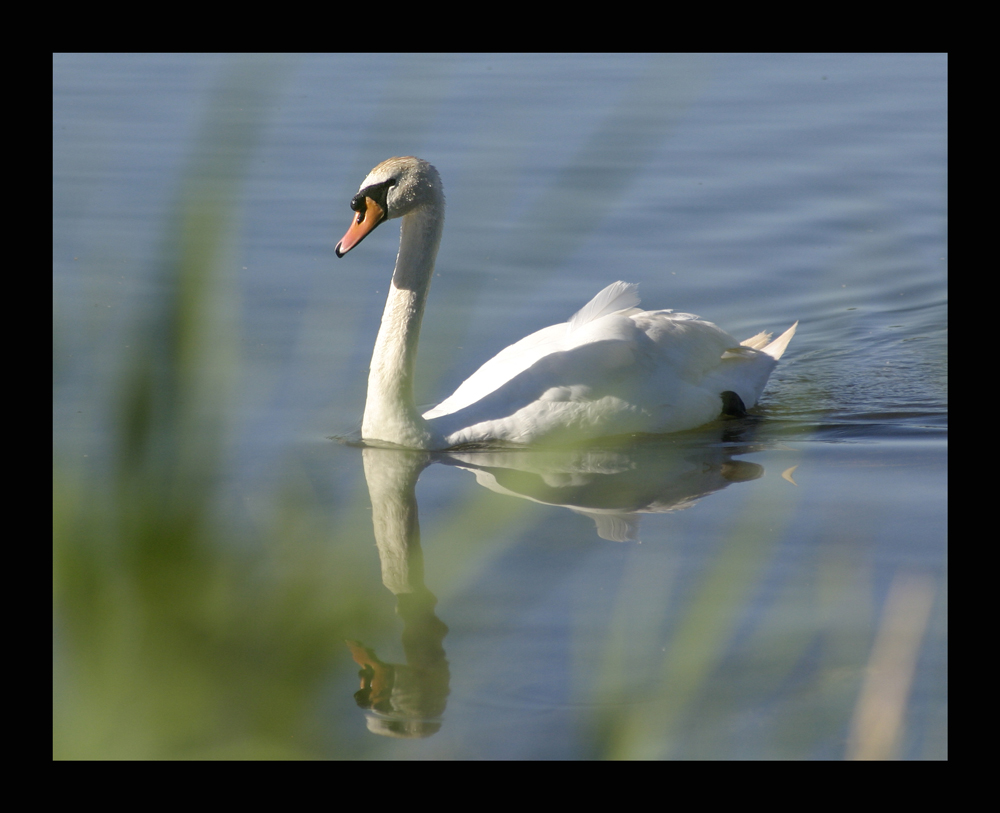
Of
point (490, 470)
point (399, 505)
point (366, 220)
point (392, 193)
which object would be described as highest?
point (392, 193)

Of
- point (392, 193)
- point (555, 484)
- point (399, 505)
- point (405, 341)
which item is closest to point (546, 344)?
point (405, 341)

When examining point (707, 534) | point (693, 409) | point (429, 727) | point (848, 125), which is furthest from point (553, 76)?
point (429, 727)

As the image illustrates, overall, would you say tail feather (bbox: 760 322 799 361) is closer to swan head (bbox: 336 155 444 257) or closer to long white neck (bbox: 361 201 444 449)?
long white neck (bbox: 361 201 444 449)

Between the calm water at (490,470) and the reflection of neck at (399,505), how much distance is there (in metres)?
0.03

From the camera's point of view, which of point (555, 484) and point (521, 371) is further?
point (521, 371)

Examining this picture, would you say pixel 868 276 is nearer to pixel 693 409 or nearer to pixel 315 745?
pixel 693 409

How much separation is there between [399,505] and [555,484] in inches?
30.9

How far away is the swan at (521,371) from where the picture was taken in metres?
6.60

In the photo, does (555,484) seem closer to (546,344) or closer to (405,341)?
(546,344)

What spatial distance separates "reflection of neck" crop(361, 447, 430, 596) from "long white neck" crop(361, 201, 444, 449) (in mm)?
110

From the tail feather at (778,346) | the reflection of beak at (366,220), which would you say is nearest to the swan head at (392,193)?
the reflection of beak at (366,220)

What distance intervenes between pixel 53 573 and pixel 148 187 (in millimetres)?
10309

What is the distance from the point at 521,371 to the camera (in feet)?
22.2

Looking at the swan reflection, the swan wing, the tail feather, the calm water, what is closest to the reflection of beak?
the calm water
